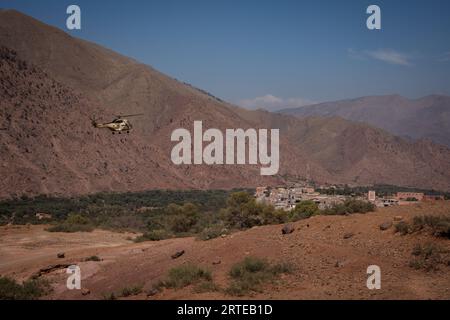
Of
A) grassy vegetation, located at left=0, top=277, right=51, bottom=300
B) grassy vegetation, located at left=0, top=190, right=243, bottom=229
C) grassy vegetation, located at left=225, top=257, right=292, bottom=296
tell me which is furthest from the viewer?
grassy vegetation, located at left=0, top=190, right=243, bottom=229

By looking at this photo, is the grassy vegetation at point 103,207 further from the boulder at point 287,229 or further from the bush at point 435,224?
the bush at point 435,224

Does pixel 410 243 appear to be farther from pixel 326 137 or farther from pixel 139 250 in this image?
pixel 326 137

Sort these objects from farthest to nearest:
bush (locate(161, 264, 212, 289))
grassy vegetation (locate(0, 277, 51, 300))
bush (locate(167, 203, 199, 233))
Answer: bush (locate(167, 203, 199, 233)) < grassy vegetation (locate(0, 277, 51, 300)) < bush (locate(161, 264, 212, 289))

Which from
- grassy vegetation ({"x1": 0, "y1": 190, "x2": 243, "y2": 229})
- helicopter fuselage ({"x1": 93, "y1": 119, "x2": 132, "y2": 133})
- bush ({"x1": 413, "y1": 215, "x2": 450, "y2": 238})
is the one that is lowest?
grassy vegetation ({"x1": 0, "y1": 190, "x2": 243, "y2": 229})

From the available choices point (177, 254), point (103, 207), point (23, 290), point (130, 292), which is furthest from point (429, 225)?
point (103, 207)

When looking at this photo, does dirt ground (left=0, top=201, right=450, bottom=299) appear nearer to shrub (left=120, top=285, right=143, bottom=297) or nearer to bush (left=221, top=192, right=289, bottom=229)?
shrub (left=120, top=285, right=143, bottom=297)

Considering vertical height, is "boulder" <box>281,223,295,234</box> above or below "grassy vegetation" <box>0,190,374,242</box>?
above

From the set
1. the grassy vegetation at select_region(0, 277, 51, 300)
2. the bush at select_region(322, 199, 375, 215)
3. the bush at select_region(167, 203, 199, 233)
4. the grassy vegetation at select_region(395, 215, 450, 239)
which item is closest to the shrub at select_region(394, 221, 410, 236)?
the grassy vegetation at select_region(395, 215, 450, 239)

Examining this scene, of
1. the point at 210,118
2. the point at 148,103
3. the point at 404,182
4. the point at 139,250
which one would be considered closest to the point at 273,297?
the point at 139,250
